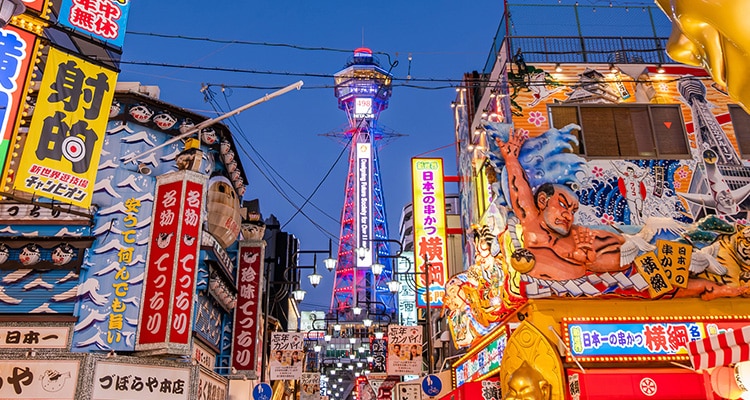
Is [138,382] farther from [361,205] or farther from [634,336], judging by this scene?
[361,205]

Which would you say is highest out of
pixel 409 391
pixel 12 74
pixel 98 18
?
pixel 98 18

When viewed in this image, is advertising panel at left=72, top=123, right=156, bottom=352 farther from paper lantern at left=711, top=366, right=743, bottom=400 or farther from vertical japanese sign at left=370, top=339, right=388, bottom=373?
vertical japanese sign at left=370, top=339, right=388, bottom=373

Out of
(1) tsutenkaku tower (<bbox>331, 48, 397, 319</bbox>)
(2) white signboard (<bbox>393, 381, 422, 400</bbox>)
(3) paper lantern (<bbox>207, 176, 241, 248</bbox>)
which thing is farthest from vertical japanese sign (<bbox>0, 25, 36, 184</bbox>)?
(1) tsutenkaku tower (<bbox>331, 48, 397, 319</bbox>)

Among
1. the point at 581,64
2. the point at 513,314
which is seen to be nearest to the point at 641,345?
the point at 513,314

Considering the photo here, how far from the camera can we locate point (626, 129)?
55.3 ft

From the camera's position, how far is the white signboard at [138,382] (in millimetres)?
13602

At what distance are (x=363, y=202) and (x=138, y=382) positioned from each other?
6355 centimetres

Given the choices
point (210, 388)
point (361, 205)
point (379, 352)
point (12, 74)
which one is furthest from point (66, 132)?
point (361, 205)

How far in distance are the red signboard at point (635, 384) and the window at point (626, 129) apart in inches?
241

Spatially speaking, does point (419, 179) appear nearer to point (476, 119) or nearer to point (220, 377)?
point (476, 119)

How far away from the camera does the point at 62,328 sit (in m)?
14.0

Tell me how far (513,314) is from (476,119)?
1031 centimetres

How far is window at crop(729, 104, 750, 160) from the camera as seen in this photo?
54.7 feet

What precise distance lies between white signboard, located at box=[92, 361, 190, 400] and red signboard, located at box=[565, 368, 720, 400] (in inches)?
371
